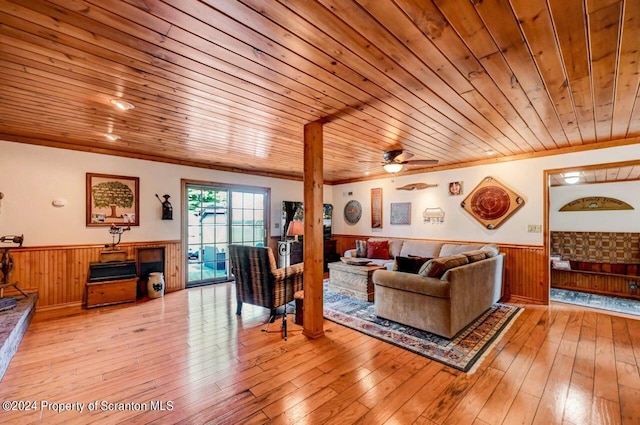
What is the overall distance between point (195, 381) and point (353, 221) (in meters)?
5.62

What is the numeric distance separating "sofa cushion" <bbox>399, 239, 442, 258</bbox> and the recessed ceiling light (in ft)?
16.8

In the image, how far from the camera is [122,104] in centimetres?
268

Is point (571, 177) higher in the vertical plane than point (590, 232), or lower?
higher

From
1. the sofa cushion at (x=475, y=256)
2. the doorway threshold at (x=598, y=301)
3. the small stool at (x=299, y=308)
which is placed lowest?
the doorway threshold at (x=598, y=301)

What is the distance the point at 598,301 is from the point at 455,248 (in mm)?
2453

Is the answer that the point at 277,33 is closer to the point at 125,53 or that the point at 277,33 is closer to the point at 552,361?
the point at 125,53

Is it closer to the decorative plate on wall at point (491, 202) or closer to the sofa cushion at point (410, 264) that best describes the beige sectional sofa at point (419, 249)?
the decorative plate on wall at point (491, 202)

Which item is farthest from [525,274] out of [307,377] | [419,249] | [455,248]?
[307,377]

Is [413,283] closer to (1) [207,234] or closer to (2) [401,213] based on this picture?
(2) [401,213]

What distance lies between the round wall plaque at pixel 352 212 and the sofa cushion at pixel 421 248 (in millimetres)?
→ 1648

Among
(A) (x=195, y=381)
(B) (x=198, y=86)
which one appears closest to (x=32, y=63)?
(B) (x=198, y=86)

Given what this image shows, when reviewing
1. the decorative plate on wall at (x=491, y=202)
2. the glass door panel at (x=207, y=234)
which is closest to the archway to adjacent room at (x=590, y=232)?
the decorative plate on wall at (x=491, y=202)

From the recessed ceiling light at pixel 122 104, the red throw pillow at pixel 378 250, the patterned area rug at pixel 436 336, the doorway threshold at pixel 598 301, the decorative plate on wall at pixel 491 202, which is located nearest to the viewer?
the recessed ceiling light at pixel 122 104

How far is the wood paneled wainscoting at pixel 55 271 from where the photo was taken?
3.91 meters
